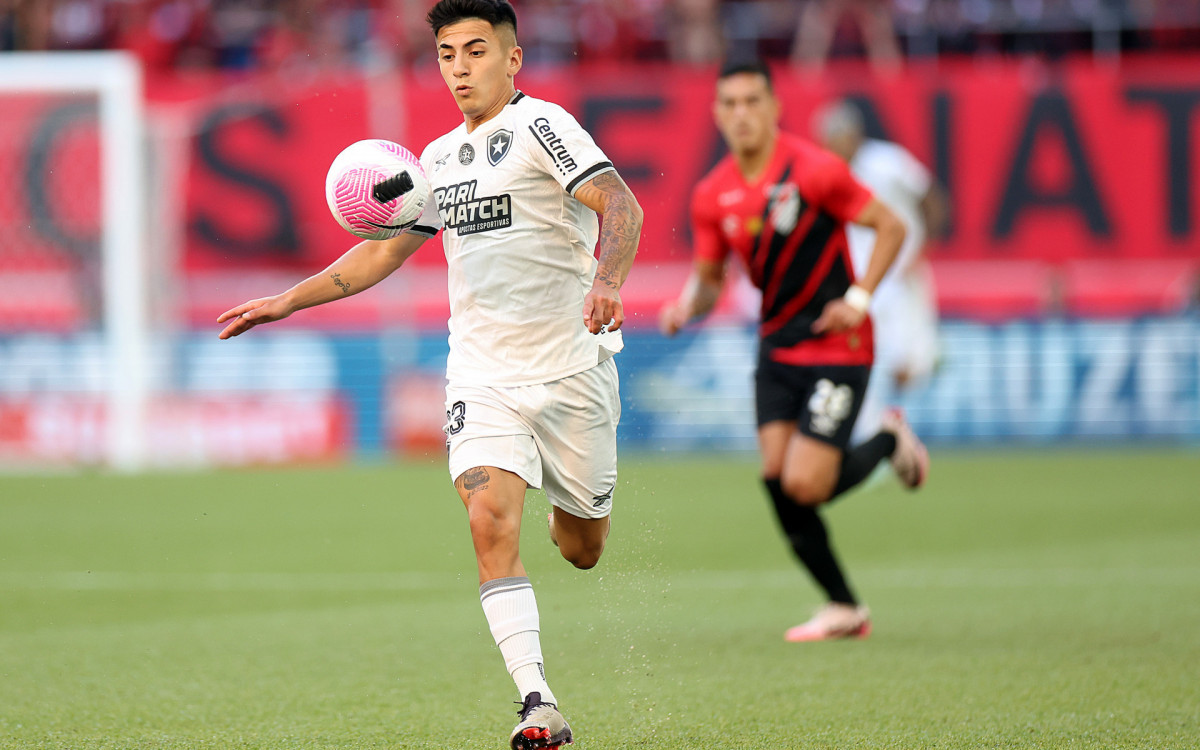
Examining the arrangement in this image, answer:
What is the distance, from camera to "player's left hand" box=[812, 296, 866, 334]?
22.1ft

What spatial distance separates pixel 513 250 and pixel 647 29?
51.9 feet

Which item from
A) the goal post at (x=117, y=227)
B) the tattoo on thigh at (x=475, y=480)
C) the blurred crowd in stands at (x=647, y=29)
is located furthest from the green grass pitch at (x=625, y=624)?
the blurred crowd in stands at (x=647, y=29)

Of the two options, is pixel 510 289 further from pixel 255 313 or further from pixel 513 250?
pixel 255 313

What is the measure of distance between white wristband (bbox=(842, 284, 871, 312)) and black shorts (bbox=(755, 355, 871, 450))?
1.33 feet

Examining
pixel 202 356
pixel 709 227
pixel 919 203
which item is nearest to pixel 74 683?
pixel 709 227

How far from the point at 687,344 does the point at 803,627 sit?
921cm

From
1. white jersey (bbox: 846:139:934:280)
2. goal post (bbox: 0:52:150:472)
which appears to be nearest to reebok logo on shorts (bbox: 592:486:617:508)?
white jersey (bbox: 846:139:934:280)

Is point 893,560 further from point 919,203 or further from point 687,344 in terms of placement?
point 687,344

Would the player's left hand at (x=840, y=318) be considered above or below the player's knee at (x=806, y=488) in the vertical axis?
above

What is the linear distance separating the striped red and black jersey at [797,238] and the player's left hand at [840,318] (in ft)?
1.28

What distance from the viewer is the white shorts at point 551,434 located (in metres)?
4.84

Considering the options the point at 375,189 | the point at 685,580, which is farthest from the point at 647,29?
the point at 375,189

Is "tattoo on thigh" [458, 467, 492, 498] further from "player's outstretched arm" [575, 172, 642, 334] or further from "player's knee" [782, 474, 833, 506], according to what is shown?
"player's knee" [782, 474, 833, 506]

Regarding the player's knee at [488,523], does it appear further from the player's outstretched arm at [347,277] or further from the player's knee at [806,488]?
the player's knee at [806,488]
